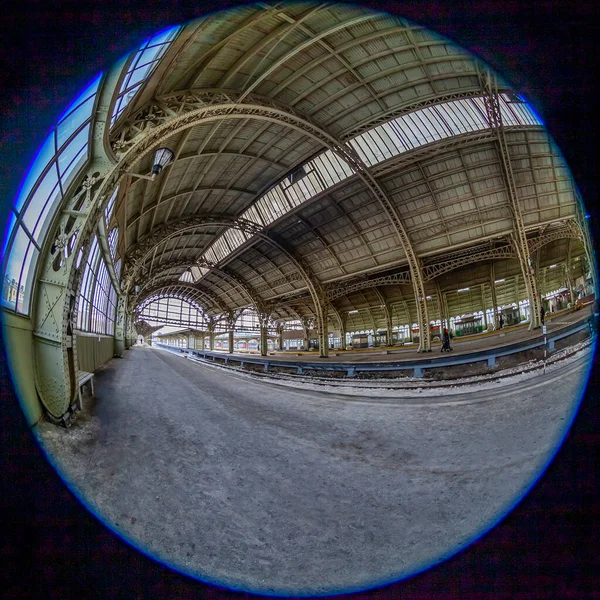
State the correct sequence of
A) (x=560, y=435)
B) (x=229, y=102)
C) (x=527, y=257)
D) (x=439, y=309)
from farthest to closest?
(x=229, y=102)
(x=439, y=309)
(x=527, y=257)
(x=560, y=435)

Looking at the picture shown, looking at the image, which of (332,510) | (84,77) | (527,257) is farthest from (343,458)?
(84,77)

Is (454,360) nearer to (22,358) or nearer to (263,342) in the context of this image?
(22,358)

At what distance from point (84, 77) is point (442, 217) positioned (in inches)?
82.1

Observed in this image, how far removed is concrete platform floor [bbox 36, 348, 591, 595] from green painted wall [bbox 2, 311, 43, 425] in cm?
7

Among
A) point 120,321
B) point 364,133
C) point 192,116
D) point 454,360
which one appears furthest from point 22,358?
point 120,321

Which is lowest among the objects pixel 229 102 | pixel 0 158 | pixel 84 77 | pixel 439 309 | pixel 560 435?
pixel 560 435

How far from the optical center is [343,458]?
92 centimetres

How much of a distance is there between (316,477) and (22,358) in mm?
924

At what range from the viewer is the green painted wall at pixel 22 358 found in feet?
2.28

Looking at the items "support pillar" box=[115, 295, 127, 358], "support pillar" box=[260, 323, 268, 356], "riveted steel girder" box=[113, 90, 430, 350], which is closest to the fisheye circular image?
"riveted steel girder" box=[113, 90, 430, 350]

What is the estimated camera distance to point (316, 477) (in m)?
0.84

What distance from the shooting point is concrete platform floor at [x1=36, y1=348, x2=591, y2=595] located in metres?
0.61

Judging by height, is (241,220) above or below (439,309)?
above

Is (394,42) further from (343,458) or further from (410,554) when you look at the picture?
(410,554)
